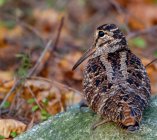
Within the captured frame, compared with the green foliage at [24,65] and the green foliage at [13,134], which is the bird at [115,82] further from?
the green foliage at [24,65]

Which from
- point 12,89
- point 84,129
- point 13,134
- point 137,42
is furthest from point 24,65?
point 137,42

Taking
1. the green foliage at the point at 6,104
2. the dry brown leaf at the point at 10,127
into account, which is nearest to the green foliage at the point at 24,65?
the green foliage at the point at 6,104

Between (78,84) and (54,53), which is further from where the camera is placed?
(54,53)

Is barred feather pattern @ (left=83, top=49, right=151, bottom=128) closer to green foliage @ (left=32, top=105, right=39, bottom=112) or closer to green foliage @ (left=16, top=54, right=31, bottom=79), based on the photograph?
green foliage @ (left=32, top=105, right=39, bottom=112)

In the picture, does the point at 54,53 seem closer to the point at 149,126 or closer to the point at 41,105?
the point at 41,105

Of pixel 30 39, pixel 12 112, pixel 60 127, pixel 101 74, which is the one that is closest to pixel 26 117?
pixel 12 112

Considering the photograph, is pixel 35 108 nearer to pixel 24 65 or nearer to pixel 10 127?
pixel 10 127

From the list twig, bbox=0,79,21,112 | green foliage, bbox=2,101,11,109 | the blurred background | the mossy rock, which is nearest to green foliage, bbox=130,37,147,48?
the blurred background
